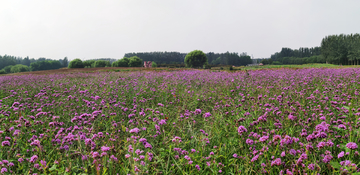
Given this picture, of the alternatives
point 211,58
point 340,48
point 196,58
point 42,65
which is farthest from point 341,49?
point 42,65

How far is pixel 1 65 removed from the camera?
130500mm

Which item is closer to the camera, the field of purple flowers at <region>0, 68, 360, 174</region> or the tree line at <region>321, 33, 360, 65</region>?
the field of purple flowers at <region>0, 68, 360, 174</region>

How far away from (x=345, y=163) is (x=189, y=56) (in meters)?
85.6

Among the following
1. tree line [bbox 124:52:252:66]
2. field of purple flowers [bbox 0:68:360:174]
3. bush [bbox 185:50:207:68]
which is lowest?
field of purple flowers [bbox 0:68:360:174]

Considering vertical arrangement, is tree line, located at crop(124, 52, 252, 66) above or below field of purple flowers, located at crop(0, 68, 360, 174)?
above

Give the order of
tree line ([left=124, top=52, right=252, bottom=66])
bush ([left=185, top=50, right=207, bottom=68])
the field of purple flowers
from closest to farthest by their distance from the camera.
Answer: the field of purple flowers → bush ([left=185, top=50, right=207, bottom=68]) → tree line ([left=124, top=52, right=252, bottom=66])

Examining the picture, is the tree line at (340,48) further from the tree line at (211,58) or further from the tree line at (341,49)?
the tree line at (211,58)

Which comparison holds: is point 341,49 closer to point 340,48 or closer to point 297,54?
point 340,48

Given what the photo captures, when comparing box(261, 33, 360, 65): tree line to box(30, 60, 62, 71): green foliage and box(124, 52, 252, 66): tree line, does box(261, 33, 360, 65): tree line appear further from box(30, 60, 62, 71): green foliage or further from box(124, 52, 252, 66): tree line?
box(30, 60, 62, 71): green foliage

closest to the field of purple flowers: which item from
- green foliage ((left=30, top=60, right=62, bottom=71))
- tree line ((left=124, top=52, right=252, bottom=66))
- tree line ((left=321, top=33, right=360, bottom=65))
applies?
tree line ((left=321, top=33, right=360, bottom=65))

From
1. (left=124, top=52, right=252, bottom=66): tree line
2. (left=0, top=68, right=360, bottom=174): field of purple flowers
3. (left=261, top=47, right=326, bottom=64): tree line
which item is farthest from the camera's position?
(left=124, top=52, right=252, bottom=66): tree line

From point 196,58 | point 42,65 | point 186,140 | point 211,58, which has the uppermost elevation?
point 211,58

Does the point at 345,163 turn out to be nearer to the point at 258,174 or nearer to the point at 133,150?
the point at 258,174

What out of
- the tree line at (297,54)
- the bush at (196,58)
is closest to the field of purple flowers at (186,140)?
the bush at (196,58)
